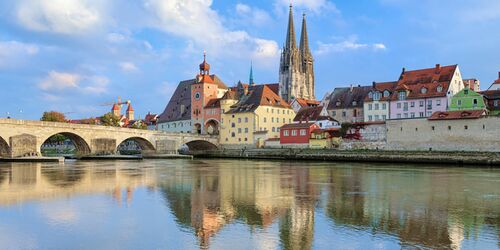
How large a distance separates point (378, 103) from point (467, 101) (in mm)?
12331

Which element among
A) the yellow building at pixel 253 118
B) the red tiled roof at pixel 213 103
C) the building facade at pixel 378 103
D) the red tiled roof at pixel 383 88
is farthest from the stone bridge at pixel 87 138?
the red tiled roof at pixel 383 88

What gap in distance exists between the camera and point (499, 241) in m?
11.0

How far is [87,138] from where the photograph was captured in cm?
5594

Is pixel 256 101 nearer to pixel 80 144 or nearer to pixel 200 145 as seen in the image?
pixel 200 145

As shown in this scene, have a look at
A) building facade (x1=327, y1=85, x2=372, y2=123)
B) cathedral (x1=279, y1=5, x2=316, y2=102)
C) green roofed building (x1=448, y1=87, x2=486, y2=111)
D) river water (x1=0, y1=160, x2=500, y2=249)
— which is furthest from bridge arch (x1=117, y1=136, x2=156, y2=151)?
cathedral (x1=279, y1=5, x2=316, y2=102)

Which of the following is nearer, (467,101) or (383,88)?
(467,101)

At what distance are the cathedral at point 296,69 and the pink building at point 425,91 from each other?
4678 centimetres

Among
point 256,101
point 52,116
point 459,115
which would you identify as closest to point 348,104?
point 256,101

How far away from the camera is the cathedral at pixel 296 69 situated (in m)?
111

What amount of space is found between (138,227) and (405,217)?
784 cm

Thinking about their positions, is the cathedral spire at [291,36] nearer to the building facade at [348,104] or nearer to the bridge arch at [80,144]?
the building facade at [348,104]

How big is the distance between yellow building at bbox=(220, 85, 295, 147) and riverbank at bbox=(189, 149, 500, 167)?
4.34 metres

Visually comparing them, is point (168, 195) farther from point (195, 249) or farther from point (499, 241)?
point (499, 241)

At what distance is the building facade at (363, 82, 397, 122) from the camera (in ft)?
210
